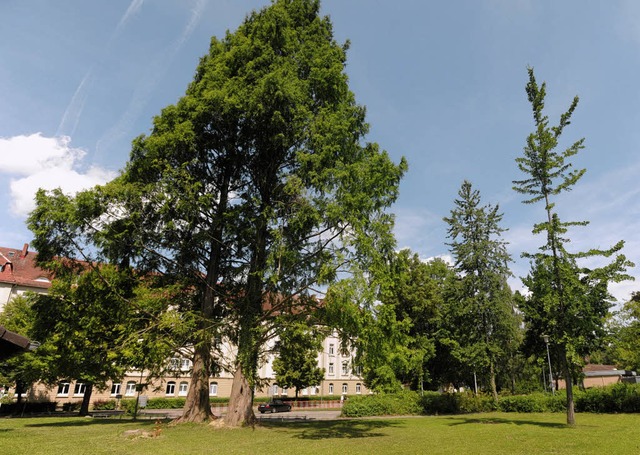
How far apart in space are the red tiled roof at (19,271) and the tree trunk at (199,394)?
36254 mm

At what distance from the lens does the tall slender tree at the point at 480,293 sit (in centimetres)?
3400

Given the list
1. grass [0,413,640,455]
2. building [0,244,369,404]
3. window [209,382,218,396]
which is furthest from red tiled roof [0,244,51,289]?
grass [0,413,640,455]

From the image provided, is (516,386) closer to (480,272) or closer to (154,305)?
(480,272)

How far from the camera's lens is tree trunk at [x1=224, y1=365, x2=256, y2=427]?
Answer: 19.5 metres

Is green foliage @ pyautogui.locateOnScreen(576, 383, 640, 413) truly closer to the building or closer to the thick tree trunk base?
the building

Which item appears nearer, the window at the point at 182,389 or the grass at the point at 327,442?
the grass at the point at 327,442

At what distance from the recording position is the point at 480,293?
115ft

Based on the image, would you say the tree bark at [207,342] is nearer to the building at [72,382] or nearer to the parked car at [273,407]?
the building at [72,382]

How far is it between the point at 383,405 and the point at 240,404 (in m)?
17.3

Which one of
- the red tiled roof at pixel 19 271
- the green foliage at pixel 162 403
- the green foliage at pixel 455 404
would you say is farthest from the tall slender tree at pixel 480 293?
the red tiled roof at pixel 19 271

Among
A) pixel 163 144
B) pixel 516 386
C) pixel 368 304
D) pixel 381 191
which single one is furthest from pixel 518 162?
pixel 516 386

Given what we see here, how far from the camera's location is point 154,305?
64.3ft

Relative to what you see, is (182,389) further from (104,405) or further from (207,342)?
(207,342)

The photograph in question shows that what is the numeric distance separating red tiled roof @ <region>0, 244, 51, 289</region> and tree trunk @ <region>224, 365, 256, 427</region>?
3945 centimetres
